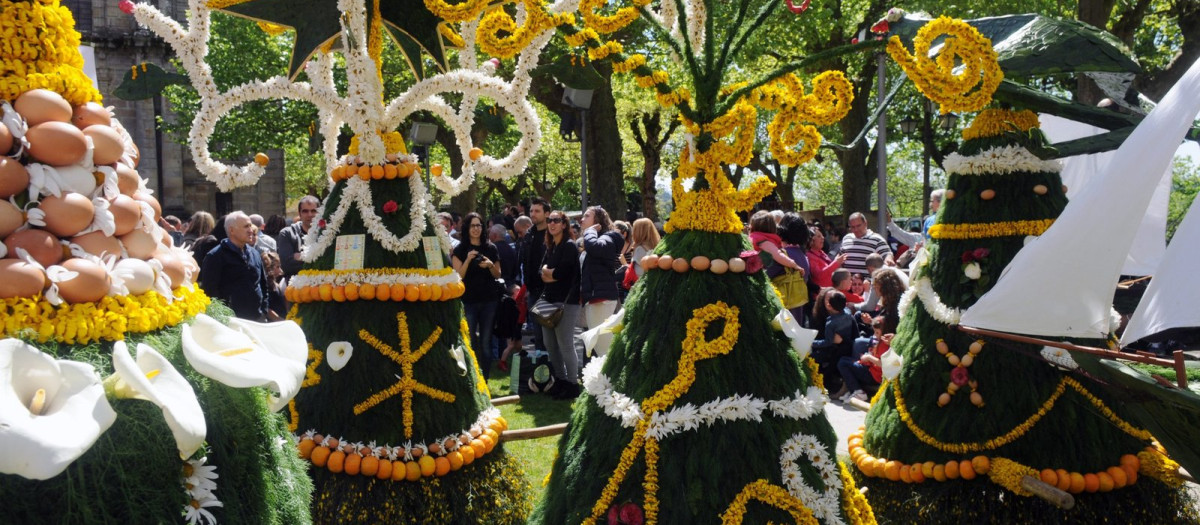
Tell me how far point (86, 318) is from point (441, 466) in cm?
247

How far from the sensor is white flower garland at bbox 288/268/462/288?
4637mm

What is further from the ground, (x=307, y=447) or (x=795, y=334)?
(x=795, y=334)

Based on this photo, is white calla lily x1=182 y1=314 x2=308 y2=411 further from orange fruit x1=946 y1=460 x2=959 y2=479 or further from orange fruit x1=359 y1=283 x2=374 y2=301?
orange fruit x1=946 y1=460 x2=959 y2=479

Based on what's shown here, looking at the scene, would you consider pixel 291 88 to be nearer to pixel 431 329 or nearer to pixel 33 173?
pixel 431 329

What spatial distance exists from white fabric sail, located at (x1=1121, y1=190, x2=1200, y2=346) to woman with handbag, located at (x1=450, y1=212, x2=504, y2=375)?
20.2ft

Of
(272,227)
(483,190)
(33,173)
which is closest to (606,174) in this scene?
(272,227)

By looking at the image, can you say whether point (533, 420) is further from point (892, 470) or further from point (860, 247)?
point (860, 247)

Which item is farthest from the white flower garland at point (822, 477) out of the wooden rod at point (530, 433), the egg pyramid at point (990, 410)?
the wooden rod at point (530, 433)

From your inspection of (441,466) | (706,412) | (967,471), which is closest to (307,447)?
(441,466)

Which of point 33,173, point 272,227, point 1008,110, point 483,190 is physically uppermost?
point 1008,110

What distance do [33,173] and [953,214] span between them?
12.8 ft

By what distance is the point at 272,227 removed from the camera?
410 inches

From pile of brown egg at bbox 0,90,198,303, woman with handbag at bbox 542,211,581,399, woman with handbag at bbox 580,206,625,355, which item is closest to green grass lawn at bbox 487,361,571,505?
woman with handbag at bbox 542,211,581,399

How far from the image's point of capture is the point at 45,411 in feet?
6.72
